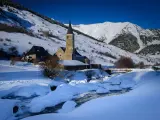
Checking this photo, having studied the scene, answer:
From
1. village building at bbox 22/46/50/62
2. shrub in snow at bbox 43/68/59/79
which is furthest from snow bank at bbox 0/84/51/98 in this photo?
village building at bbox 22/46/50/62

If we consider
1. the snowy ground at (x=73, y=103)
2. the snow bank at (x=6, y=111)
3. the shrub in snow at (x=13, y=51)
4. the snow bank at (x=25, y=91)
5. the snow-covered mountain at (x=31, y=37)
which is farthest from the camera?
the snow-covered mountain at (x=31, y=37)

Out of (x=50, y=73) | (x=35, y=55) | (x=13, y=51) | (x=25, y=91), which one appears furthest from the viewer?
(x=13, y=51)

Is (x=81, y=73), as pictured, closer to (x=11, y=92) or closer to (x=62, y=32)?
(x=11, y=92)

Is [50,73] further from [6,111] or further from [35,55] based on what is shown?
[6,111]

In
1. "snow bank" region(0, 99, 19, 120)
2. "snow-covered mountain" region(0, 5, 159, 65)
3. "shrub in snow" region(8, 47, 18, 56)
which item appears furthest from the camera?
"snow-covered mountain" region(0, 5, 159, 65)

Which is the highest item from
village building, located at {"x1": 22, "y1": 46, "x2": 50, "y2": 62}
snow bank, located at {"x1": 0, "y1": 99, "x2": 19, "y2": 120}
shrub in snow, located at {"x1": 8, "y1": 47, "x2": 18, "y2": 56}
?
shrub in snow, located at {"x1": 8, "y1": 47, "x2": 18, "y2": 56}

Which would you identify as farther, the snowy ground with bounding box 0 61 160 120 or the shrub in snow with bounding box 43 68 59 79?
the shrub in snow with bounding box 43 68 59 79

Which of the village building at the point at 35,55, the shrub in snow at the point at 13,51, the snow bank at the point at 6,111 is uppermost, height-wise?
the shrub in snow at the point at 13,51

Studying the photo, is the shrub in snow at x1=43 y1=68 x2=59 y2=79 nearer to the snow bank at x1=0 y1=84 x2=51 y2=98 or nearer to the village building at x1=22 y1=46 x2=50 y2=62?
the snow bank at x1=0 y1=84 x2=51 y2=98

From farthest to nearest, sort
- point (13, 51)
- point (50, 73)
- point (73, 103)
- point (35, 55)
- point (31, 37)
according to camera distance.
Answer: point (31, 37)
point (13, 51)
point (35, 55)
point (50, 73)
point (73, 103)

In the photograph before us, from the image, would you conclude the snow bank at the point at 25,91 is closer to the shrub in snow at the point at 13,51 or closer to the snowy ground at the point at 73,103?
the snowy ground at the point at 73,103

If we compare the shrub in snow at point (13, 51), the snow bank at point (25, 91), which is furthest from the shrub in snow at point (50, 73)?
the shrub in snow at point (13, 51)

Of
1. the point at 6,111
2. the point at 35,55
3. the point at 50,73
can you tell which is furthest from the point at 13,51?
the point at 6,111

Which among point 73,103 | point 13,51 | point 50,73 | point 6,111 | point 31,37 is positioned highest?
point 31,37
